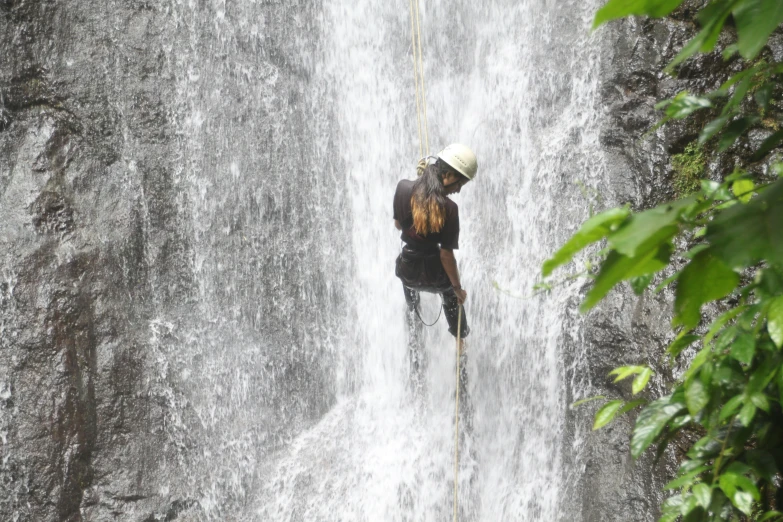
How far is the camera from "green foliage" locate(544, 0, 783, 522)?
717 millimetres

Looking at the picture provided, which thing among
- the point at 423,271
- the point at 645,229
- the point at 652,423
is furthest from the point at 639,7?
the point at 423,271

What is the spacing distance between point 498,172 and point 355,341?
2158 mm

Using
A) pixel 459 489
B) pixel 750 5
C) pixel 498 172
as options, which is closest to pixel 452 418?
pixel 459 489

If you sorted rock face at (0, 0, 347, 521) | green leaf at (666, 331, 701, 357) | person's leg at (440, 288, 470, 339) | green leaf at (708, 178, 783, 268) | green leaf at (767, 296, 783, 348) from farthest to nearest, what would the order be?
rock face at (0, 0, 347, 521) → person's leg at (440, 288, 470, 339) → green leaf at (666, 331, 701, 357) → green leaf at (767, 296, 783, 348) → green leaf at (708, 178, 783, 268)

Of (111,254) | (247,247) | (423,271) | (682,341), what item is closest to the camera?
(682,341)

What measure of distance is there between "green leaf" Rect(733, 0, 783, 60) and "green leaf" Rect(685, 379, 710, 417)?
103 centimetres

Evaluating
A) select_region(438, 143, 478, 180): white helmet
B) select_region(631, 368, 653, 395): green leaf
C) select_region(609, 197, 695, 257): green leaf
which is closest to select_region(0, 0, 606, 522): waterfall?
select_region(438, 143, 478, 180): white helmet

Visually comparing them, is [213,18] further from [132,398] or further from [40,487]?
[40,487]

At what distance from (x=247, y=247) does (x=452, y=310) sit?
→ 7.56ft

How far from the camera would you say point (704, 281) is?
80 centimetres

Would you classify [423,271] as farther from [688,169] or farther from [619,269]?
[619,269]

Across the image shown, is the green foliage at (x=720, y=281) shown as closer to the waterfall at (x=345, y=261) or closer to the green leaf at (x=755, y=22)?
the green leaf at (x=755, y=22)

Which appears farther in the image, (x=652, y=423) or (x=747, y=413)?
(x=652, y=423)

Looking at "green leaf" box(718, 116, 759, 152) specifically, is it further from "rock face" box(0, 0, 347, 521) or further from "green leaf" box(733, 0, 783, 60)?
"rock face" box(0, 0, 347, 521)
